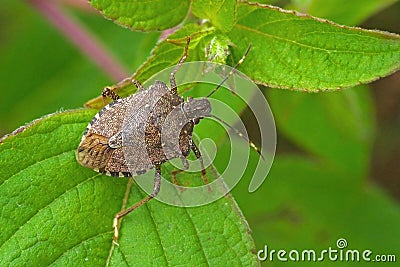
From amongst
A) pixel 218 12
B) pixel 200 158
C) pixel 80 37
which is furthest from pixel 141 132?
pixel 80 37

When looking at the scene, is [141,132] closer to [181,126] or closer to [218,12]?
[181,126]

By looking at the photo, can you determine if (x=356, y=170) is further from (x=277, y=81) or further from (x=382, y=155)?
(x=277, y=81)

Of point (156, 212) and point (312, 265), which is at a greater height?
point (312, 265)

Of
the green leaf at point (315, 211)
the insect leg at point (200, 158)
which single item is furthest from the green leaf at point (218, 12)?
the green leaf at point (315, 211)

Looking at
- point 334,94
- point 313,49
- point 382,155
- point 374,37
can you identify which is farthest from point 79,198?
point 382,155

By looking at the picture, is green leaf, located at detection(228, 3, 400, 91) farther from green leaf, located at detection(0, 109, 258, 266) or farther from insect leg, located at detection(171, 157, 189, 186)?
green leaf, located at detection(0, 109, 258, 266)

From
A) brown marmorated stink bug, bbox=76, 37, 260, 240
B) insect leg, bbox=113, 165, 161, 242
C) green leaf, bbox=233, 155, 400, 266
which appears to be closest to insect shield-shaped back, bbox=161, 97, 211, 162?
brown marmorated stink bug, bbox=76, 37, 260, 240

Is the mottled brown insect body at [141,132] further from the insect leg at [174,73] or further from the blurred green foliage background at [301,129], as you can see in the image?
the blurred green foliage background at [301,129]
